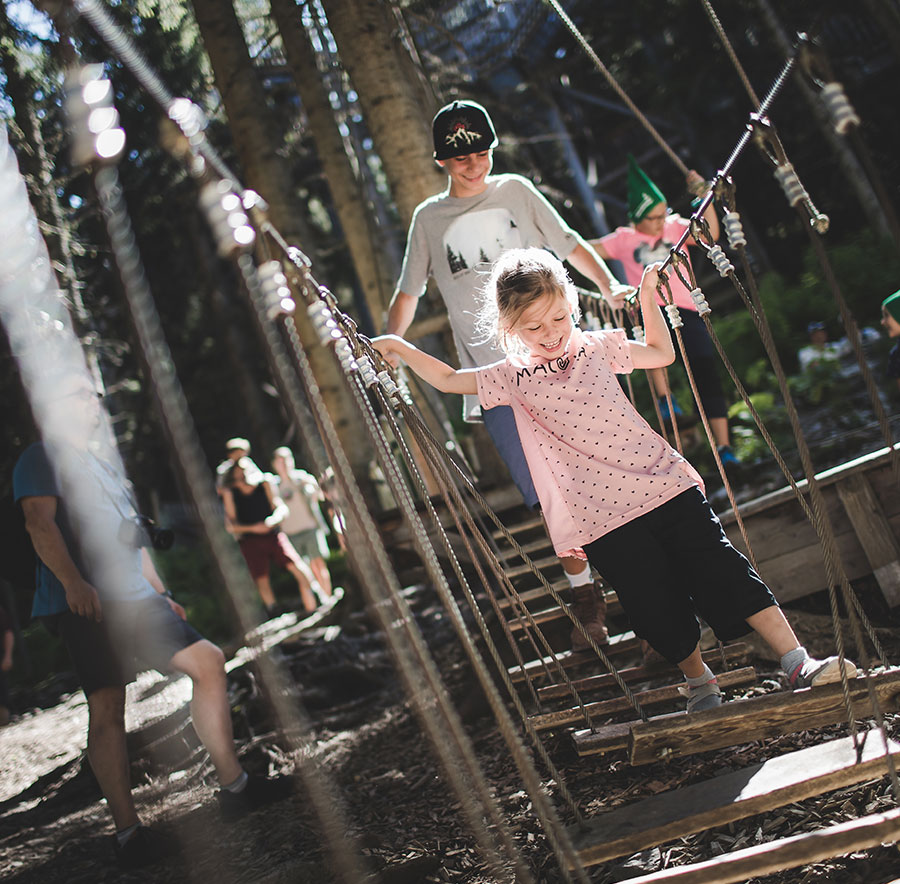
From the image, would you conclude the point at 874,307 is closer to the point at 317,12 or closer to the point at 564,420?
the point at 317,12

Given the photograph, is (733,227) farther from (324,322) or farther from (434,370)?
(324,322)

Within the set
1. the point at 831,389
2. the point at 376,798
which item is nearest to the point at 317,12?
the point at 831,389

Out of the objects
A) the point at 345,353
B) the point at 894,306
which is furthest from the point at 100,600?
the point at 894,306

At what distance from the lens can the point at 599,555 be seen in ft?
7.25

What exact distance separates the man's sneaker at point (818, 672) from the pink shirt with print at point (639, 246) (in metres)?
2.35

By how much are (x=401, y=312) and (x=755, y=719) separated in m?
1.82

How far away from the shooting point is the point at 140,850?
2.76m

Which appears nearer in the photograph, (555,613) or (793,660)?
(793,660)

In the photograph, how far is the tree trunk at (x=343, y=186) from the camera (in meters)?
6.20

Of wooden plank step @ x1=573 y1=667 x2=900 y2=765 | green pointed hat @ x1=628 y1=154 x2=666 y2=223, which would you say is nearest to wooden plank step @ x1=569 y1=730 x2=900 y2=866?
wooden plank step @ x1=573 y1=667 x2=900 y2=765

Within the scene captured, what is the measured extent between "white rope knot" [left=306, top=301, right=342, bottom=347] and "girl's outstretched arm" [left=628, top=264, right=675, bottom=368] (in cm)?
81

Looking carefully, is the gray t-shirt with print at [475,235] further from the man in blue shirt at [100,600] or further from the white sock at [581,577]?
the man in blue shirt at [100,600]

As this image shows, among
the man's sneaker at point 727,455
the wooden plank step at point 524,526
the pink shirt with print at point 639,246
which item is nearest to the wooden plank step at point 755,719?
the wooden plank step at point 524,526

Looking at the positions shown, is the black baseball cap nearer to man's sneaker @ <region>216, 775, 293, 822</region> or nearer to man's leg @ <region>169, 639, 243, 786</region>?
man's leg @ <region>169, 639, 243, 786</region>
